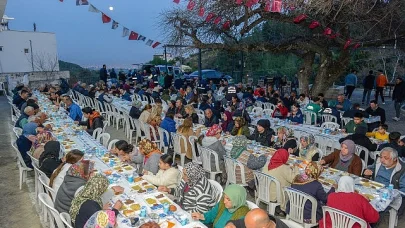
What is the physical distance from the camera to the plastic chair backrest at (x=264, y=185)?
416cm

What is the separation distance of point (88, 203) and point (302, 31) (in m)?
13.6

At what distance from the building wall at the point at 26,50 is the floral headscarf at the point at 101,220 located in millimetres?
30746

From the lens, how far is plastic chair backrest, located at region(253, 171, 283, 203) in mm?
4164

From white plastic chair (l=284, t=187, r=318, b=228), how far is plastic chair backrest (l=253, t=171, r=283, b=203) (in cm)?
34

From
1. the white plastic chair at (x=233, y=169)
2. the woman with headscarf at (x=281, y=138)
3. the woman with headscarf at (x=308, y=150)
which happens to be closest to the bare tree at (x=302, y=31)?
the woman with headscarf at (x=281, y=138)

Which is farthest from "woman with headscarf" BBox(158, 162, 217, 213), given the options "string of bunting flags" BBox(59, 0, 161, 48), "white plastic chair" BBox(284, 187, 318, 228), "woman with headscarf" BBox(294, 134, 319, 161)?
"string of bunting flags" BBox(59, 0, 161, 48)

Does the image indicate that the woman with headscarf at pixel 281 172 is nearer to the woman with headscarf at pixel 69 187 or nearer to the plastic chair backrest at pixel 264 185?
the plastic chair backrest at pixel 264 185

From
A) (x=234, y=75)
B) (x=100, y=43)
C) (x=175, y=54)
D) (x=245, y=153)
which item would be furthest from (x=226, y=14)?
(x=100, y=43)

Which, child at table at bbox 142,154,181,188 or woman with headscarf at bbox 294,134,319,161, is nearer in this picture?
child at table at bbox 142,154,181,188

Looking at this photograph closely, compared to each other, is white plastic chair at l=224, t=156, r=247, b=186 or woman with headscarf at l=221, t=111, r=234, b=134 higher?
woman with headscarf at l=221, t=111, r=234, b=134

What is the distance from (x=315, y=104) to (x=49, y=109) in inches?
313

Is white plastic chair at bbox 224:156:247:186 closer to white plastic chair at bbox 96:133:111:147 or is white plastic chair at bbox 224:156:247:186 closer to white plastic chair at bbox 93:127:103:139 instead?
white plastic chair at bbox 96:133:111:147

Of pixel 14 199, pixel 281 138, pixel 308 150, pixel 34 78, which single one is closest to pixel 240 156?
pixel 308 150

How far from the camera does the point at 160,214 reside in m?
3.35
